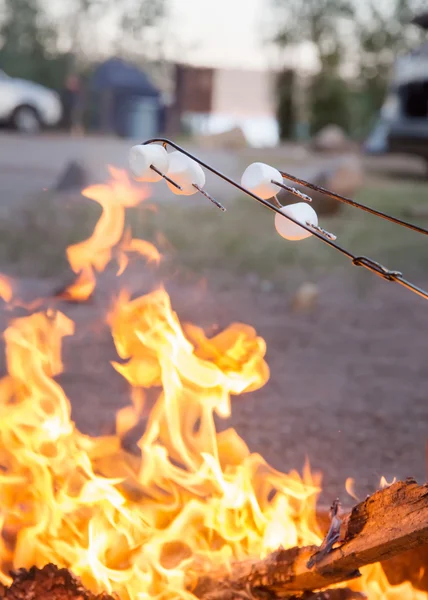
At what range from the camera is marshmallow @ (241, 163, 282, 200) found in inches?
77.5

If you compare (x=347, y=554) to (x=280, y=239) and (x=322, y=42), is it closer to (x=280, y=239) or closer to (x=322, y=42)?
(x=280, y=239)

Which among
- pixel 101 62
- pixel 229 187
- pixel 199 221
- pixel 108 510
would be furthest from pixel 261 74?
pixel 108 510

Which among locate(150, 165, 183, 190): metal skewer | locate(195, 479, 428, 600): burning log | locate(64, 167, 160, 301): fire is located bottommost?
locate(195, 479, 428, 600): burning log

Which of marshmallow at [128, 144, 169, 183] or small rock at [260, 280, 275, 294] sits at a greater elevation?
marshmallow at [128, 144, 169, 183]

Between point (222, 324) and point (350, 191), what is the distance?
4412 millimetres

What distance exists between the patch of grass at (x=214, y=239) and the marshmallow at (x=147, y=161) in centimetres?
581

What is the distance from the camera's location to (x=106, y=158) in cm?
1301

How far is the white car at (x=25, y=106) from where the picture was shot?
18.1 m

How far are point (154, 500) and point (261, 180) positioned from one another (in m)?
1.24

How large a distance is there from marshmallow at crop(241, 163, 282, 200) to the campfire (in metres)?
0.82

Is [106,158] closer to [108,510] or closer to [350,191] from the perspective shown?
[350,191]

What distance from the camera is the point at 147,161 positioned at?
1977 millimetres

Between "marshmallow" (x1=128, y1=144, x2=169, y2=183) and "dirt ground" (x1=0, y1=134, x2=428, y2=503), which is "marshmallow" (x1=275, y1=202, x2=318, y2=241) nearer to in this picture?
"marshmallow" (x1=128, y1=144, x2=169, y2=183)

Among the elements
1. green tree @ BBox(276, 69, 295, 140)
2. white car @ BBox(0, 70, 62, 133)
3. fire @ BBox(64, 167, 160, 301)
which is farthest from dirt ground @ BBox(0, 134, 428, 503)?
green tree @ BBox(276, 69, 295, 140)
